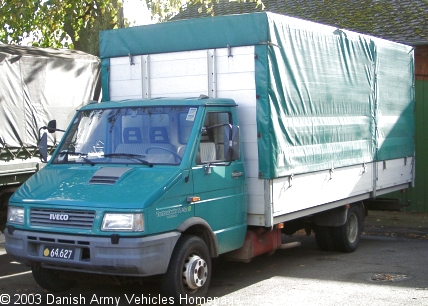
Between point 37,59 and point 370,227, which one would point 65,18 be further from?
point 370,227

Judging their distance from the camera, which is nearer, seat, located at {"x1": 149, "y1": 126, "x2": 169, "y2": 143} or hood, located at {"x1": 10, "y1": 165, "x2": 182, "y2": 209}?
hood, located at {"x1": 10, "y1": 165, "x2": 182, "y2": 209}

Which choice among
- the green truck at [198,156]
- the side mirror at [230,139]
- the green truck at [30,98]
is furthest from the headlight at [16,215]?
the green truck at [30,98]

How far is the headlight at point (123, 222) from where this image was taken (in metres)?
6.59

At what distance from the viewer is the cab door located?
746cm

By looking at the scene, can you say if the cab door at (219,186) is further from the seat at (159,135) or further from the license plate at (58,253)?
the license plate at (58,253)

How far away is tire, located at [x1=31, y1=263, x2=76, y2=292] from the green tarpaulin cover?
2.59 metres

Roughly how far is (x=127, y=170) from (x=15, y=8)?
10.9 metres

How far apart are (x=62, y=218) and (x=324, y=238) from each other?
16.4 feet

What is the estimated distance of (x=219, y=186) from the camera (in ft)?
25.3

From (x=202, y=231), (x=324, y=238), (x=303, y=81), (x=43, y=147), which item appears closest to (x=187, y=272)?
(x=202, y=231)

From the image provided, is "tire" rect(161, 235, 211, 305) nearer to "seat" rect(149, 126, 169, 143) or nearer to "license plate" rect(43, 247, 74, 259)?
"license plate" rect(43, 247, 74, 259)

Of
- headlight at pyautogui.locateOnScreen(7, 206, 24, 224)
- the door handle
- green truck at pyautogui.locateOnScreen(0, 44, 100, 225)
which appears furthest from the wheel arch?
green truck at pyautogui.locateOnScreen(0, 44, 100, 225)

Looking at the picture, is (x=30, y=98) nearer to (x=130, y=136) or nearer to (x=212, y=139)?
(x=130, y=136)

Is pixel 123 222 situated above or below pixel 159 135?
below
